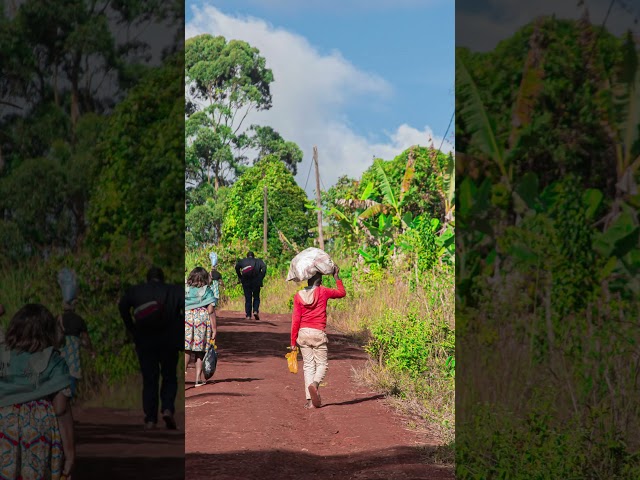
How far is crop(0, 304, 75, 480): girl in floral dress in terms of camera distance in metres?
4.52

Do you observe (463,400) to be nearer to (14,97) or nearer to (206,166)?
(14,97)

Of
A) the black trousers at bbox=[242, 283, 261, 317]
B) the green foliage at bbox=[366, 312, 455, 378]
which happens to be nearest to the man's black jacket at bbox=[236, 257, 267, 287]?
the black trousers at bbox=[242, 283, 261, 317]

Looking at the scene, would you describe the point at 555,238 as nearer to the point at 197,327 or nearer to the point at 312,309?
the point at 312,309

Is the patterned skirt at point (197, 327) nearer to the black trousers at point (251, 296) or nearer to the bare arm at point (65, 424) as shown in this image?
the bare arm at point (65, 424)

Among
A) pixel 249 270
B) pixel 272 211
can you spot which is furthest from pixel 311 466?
pixel 272 211

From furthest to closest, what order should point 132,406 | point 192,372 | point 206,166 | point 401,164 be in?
point 206,166
point 401,164
point 192,372
point 132,406

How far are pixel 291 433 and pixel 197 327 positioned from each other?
186cm

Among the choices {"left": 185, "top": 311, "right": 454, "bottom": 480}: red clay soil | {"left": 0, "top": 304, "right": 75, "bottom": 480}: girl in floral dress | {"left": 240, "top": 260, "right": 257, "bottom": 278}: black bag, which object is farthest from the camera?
{"left": 240, "top": 260, "right": 257, "bottom": 278}: black bag

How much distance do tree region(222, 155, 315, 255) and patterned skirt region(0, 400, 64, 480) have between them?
1076 inches

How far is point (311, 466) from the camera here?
8328mm

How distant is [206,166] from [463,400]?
36737mm

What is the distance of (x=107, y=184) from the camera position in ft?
17.1

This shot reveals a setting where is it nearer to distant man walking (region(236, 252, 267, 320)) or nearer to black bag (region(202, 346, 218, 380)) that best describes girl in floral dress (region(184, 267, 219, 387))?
black bag (region(202, 346, 218, 380))

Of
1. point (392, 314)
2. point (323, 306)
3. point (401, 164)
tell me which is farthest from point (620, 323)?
point (401, 164)
